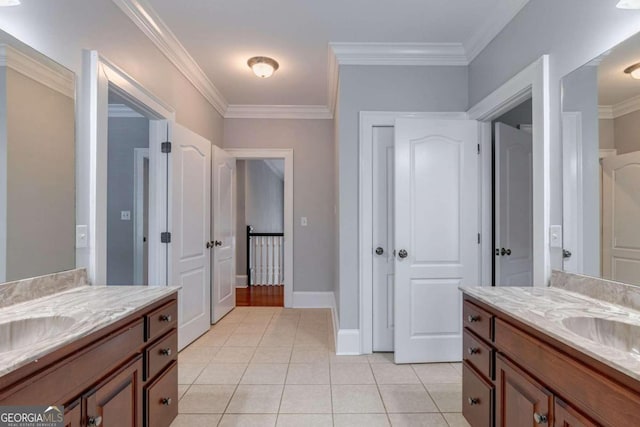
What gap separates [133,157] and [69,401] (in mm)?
3225

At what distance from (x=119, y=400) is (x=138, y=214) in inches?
110

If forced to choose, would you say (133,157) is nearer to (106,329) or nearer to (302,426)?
(106,329)

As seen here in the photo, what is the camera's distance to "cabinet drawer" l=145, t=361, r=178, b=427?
1.47 m

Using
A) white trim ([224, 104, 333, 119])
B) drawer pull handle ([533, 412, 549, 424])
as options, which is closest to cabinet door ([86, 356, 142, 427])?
drawer pull handle ([533, 412, 549, 424])

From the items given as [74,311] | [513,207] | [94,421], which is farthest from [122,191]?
[513,207]

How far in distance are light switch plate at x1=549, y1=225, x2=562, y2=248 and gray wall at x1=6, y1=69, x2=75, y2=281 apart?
2.66 meters

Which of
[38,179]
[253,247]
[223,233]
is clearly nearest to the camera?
[38,179]

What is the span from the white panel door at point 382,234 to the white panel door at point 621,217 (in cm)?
149

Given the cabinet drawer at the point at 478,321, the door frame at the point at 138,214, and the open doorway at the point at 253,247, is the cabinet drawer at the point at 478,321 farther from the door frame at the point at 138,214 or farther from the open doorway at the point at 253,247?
the open doorway at the point at 253,247

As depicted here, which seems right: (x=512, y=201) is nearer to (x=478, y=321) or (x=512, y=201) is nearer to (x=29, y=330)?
(x=478, y=321)

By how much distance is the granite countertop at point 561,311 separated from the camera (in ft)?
2.79

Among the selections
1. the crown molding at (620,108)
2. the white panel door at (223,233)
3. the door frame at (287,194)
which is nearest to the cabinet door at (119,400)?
the white panel door at (223,233)

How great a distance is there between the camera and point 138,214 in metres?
3.59

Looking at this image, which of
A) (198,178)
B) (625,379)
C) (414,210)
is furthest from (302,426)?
(198,178)
